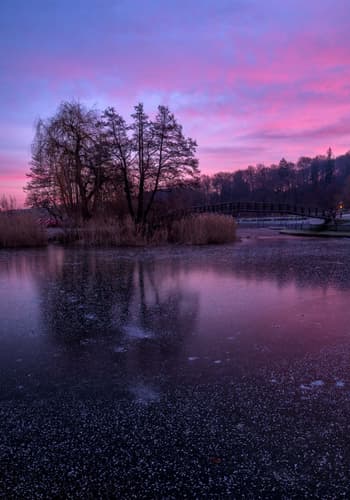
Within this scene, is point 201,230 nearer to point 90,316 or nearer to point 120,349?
point 90,316

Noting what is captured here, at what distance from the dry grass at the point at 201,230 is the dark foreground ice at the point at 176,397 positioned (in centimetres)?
1231

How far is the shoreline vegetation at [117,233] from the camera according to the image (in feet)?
58.3

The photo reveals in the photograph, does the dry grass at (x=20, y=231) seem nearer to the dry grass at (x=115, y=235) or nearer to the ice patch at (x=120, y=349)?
the dry grass at (x=115, y=235)

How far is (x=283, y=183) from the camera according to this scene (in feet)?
373

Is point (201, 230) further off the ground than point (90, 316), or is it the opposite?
point (201, 230)

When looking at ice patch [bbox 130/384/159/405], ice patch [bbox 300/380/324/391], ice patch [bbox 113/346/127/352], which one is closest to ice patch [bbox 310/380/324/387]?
ice patch [bbox 300/380/324/391]

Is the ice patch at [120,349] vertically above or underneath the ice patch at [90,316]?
underneath

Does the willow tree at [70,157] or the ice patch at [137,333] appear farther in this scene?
the willow tree at [70,157]

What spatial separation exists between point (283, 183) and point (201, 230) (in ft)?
338

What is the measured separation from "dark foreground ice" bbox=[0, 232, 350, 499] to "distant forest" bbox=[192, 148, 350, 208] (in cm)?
9519

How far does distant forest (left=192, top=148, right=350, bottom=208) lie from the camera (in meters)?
103

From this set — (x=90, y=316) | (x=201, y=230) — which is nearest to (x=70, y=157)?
(x=201, y=230)

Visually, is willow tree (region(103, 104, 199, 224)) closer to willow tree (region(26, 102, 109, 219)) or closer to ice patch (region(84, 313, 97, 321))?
willow tree (region(26, 102, 109, 219))

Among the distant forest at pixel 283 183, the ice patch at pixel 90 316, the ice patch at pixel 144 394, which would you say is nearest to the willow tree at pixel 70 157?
the ice patch at pixel 90 316
